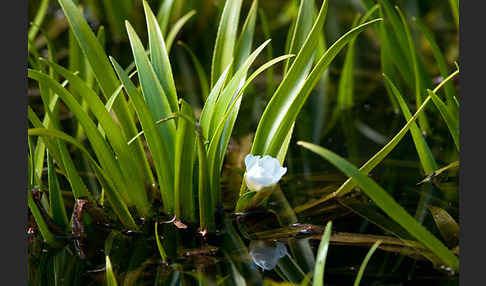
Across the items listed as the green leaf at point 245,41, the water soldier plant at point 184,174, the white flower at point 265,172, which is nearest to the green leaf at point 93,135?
the water soldier plant at point 184,174

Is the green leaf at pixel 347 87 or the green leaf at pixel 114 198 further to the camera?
the green leaf at pixel 347 87

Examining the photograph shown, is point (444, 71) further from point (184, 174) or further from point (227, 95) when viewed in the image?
point (184, 174)

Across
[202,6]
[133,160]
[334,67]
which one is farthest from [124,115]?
[202,6]

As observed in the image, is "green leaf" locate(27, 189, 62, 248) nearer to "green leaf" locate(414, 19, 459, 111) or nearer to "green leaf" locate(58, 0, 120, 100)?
"green leaf" locate(58, 0, 120, 100)

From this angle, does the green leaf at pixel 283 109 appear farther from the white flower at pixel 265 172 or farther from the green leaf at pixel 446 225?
the green leaf at pixel 446 225

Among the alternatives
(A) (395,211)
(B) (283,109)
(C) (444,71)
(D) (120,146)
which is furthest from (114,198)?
(C) (444,71)

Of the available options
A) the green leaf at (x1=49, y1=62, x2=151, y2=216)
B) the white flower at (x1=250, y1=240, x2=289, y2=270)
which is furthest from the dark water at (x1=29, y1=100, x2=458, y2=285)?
the green leaf at (x1=49, y1=62, x2=151, y2=216)
